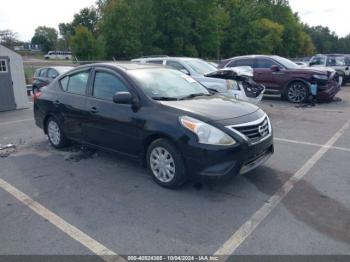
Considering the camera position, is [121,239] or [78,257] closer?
[78,257]

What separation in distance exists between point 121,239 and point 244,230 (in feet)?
4.08

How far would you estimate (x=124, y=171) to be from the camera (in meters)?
5.11

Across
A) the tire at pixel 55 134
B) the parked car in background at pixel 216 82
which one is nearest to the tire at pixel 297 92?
the parked car in background at pixel 216 82

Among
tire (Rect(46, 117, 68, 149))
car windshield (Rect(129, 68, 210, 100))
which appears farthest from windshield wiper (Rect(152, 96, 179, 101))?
tire (Rect(46, 117, 68, 149))

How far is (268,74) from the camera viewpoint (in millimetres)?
12391

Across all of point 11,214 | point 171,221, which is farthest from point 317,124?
point 11,214

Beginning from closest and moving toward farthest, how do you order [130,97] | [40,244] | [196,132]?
[40,244] < [196,132] < [130,97]

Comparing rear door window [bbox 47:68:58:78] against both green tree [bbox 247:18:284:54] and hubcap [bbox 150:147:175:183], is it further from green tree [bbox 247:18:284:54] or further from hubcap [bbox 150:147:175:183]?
green tree [bbox 247:18:284:54]

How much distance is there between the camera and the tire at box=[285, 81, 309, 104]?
11.6m

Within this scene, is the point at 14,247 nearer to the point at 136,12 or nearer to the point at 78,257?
the point at 78,257

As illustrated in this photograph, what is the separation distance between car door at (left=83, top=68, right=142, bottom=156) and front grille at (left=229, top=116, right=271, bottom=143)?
4.46 ft

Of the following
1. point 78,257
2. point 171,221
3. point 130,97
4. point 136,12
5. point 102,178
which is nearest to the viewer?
point 78,257

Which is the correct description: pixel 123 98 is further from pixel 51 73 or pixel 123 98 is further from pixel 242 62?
pixel 51 73

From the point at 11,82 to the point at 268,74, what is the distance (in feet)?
30.8
